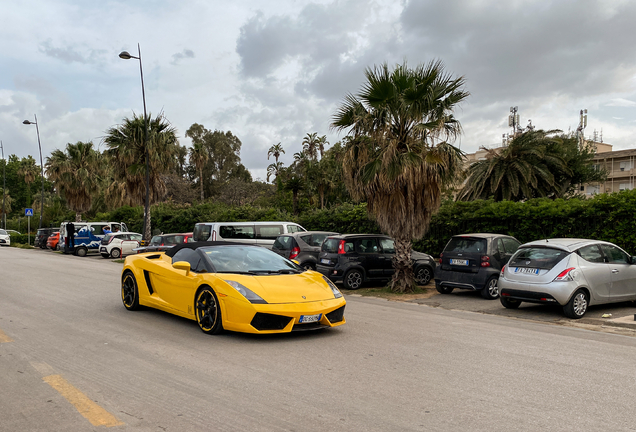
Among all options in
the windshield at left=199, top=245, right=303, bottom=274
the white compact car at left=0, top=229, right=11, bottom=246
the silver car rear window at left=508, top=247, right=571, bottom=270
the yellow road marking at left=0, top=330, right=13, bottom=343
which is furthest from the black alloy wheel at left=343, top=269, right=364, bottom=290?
the white compact car at left=0, top=229, right=11, bottom=246

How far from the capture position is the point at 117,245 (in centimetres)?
3078

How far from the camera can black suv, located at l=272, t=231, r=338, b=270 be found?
17.0 m

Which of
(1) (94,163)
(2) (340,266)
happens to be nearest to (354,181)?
(2) (340,266)

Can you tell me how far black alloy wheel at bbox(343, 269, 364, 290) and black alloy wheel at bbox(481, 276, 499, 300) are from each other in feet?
12.1

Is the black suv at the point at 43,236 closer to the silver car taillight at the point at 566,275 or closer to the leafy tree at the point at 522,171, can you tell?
the leafy tree at the point at 522,171

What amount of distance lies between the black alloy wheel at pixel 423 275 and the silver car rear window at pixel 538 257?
5415mm

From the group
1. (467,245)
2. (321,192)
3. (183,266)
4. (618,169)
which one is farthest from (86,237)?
(618,169)

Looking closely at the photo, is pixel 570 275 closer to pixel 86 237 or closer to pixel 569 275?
pixel 569 275

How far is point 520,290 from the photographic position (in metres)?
10.7

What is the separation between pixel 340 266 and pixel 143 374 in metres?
9.91

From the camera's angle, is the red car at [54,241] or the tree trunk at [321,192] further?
the tree trunk at [321,192]

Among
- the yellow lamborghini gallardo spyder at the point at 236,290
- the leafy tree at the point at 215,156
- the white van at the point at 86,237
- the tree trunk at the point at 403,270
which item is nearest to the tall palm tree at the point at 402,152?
the tree trunk at the point at 403,270

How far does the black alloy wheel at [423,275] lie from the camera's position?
54.0ft

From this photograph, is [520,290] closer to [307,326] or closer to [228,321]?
[307,326]
